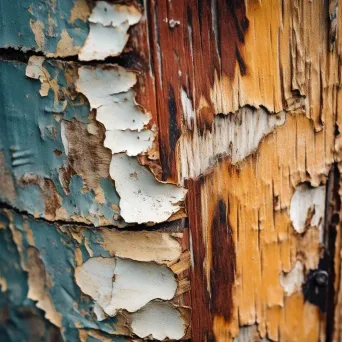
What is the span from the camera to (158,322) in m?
1.01

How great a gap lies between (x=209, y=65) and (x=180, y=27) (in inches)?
3.4

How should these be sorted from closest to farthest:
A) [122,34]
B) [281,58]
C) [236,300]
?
1. [122,34]
2. [281,58]
3. [236,300]

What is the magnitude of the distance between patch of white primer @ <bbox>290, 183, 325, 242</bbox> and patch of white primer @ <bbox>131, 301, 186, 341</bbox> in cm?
31

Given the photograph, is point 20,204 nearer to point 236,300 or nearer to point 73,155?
point 73,155


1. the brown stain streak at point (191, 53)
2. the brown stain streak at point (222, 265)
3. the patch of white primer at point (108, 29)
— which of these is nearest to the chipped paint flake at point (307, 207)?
the brown stain streak at point (222, 265)

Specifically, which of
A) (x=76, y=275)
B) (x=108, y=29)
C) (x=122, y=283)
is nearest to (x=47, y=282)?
(x=76, y=275)

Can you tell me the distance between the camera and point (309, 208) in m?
1.10

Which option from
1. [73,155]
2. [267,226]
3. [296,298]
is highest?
[73,155]

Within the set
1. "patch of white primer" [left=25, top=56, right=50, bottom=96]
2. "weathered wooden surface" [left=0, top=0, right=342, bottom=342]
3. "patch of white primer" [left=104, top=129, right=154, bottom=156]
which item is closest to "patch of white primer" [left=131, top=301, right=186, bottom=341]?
"weathered wooden surface" [left=0, top=0, right=342, bottom=342]

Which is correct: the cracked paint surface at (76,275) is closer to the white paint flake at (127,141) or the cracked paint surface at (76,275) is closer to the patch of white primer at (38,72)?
the white paint flake at (127,141)

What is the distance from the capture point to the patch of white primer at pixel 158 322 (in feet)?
3.29

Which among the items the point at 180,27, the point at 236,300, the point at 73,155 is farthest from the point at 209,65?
the point at 236,300

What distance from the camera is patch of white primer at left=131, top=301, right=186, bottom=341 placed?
100cm

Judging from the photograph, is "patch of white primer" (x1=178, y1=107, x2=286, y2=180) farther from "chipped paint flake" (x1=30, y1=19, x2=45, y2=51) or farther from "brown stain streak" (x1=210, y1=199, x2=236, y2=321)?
"chipped paint flake" (x1=30, y1=19, x2=45, y2=51)
